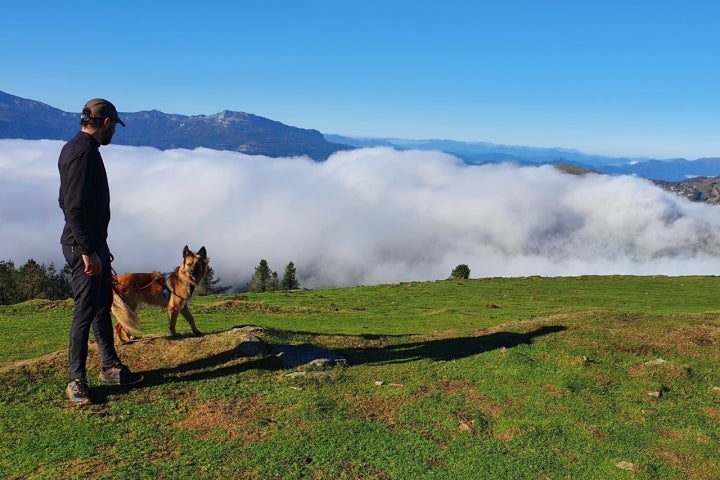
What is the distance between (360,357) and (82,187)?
745 cm

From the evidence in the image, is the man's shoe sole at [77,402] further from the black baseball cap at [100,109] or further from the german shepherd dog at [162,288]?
the black baseball cap at [100,109]

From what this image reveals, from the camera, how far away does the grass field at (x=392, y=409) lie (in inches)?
284

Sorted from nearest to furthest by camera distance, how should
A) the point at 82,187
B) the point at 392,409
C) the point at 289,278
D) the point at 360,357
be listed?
the point at 82,187
the point at 392,409
the point at 360,357
the point at 289,278

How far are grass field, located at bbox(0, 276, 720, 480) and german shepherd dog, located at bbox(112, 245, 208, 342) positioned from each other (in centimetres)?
64

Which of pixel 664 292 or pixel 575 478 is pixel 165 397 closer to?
pixel 575 478

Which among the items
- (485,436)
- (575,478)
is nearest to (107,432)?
(485,436)

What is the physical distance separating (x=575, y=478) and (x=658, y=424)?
317 cm

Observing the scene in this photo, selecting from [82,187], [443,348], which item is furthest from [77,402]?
[443,348]

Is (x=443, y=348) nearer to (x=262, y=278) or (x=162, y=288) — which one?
(x=162, y=288)

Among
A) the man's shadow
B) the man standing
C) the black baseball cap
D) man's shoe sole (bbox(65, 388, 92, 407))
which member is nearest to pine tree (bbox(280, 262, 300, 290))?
the man's shadow

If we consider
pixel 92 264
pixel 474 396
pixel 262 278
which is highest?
pixel 92 264

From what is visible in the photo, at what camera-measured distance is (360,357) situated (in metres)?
12.5

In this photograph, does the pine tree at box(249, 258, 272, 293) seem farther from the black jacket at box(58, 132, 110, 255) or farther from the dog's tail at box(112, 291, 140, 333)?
the black jacket at box(58, 132, 110, 255)

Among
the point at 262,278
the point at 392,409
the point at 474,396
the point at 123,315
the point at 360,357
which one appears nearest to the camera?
the point at 392,409
